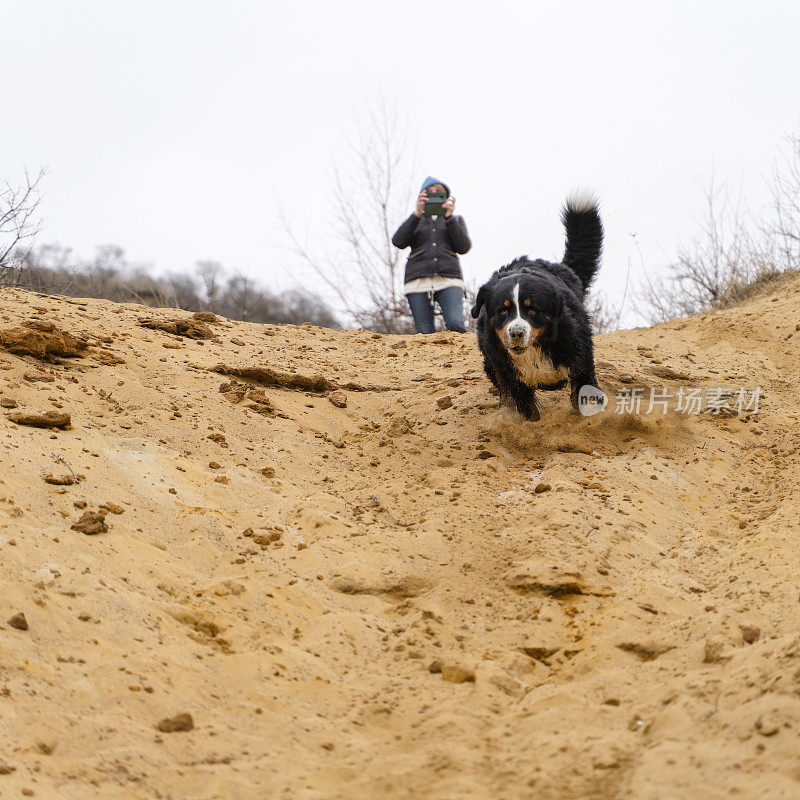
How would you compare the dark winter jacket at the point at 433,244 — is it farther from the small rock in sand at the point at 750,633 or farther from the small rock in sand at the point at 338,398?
the small rock in sand at the point at 750,633

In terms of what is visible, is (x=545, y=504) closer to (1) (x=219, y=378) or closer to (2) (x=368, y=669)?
(2) (x=368, y=669)

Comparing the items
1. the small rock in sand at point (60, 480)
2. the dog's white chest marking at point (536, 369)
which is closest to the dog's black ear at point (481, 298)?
the dog's white chest marking at point (536, 369)

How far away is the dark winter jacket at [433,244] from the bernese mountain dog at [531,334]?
234 centimetres

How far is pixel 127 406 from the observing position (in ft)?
16.5

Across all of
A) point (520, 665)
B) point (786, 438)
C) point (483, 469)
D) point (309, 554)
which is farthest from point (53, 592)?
point (786, 438)

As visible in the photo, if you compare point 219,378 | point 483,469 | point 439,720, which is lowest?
point 439,720

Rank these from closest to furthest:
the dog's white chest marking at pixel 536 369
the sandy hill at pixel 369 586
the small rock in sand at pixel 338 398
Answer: the sandy hill at pixel 369 586
the dog's white chest marking at pixel 536 369
the small rock in sand at pixel 338 398

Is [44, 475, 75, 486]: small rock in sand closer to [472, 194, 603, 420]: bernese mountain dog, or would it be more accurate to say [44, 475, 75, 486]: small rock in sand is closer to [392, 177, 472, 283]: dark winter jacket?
[472, 194, 603, 420]: bernese mountain dog

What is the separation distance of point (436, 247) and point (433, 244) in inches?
1.8

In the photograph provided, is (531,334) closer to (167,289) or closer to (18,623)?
(18,623)

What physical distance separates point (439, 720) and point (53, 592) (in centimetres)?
144

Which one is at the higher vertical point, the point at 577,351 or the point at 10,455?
the point at 577,351

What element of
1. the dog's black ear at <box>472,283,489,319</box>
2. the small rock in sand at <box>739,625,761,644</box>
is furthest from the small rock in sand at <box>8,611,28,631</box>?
the dog's black ear at <box>472,283,489,319</box>

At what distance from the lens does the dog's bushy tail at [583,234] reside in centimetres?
698
